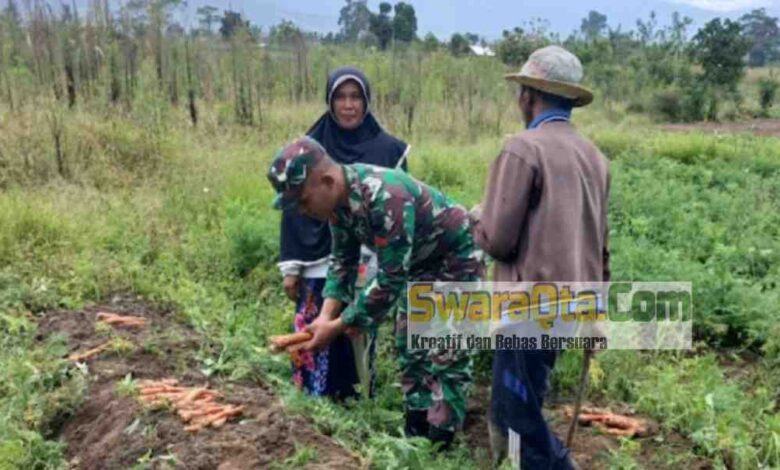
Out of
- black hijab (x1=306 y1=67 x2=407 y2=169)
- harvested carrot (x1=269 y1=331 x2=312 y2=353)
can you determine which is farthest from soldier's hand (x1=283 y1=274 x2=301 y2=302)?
harvested carrot (x1=269 y1=331 x2=312 y2=353)

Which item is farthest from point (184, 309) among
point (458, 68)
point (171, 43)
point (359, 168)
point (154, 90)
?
point (458, 68)

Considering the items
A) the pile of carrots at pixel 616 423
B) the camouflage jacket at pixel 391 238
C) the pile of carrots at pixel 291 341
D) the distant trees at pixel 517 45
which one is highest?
the distant trees at pixel 517 45

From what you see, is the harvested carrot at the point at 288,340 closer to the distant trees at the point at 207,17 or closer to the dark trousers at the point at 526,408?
the dark trousers at the point at 526,408

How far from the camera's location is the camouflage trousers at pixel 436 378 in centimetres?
339

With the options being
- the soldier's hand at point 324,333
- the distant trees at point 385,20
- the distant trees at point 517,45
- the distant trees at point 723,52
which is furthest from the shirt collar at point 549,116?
the distant trees at point 385,20

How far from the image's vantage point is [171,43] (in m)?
10.3

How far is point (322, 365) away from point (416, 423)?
0.56 m

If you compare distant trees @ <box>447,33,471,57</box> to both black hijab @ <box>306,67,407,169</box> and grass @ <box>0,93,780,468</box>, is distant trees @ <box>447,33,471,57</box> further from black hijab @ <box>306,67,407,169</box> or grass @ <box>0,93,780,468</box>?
black hijab @ <box>306,67,407,169</box>

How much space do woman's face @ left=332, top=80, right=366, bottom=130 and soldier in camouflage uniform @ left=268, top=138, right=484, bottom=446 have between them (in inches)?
31.3

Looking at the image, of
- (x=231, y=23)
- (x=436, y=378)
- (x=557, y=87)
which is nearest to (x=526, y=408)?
(x=436, y=378)

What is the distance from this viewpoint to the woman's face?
376 centimetres

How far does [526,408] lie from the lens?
2773mm

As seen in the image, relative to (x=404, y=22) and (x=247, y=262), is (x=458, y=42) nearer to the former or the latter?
(x=404, y=22)

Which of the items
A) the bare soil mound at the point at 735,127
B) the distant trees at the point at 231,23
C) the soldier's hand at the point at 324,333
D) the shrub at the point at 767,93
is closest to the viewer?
the soldier's hand at the point at 324,333
